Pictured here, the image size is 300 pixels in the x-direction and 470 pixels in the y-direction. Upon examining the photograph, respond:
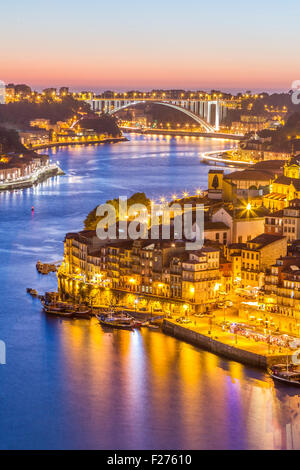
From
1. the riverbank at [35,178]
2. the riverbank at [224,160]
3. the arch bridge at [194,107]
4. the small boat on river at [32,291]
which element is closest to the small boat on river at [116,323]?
the small boat on river at [32,291]

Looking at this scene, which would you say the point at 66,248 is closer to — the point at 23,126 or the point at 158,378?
the point at 158,378

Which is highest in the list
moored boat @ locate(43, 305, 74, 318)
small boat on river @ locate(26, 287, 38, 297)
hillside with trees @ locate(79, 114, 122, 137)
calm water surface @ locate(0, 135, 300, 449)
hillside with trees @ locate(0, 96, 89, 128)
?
hillside with trees @ locate(0, 96, 89, 128)

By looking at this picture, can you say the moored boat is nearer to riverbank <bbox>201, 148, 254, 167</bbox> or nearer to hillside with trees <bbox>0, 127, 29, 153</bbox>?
riverbank <bbox>201, 148, 254, 167</bbox>

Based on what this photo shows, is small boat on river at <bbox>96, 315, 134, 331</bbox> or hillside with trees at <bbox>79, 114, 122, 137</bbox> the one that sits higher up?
hillside with trees at <bbox>79, 114, 122, 137</bbox>

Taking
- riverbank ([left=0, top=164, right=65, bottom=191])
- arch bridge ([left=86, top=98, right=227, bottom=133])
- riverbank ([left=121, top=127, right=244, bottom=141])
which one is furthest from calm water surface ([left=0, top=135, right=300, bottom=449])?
arch bridge ([left=86, top=98, right=227, bottom=133])

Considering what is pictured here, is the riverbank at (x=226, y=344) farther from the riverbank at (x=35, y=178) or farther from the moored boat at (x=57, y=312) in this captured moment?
the riverbank at (x=35, y=178)

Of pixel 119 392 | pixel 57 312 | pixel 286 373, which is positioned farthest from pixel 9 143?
pixel 286 373

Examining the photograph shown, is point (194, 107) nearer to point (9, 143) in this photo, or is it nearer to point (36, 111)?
point (36, 111)
